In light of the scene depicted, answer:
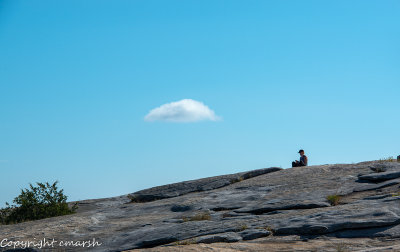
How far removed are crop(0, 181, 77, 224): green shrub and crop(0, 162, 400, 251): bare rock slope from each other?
5.38 metres

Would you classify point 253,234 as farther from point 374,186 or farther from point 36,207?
point 36,207

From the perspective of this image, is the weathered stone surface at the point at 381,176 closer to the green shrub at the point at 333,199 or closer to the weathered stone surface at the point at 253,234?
the green shrub at the point at 333,199

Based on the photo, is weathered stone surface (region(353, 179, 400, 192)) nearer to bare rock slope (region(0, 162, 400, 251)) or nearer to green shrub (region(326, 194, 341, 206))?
bare rock slope (region(0, 162, 400, 251))

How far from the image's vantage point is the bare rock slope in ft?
46.6

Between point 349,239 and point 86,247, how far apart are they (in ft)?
28.4

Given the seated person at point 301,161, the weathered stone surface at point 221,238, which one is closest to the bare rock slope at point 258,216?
the weathered stone surface at point 221,238

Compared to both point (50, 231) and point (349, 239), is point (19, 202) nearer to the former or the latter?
point (50, 231)

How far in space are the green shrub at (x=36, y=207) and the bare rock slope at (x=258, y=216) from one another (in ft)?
17.7

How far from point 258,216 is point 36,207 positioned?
15.7 metres

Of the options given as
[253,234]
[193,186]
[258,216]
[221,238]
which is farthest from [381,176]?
[193,186]

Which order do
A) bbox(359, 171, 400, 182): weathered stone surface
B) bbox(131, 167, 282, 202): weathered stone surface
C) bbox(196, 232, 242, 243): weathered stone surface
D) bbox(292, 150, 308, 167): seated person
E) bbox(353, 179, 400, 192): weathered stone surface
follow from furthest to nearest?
1. bbox(292, 150, 308, 167): seated person
2. bbox(131, 167, 282, 202): weathered stone surface
3. bbox(359, 171, 400, 182): weathered stone surface
4. bbox(353, 179, 400, 192): weathered stone surface
5. bbox(196, 232, 242, 243): weathered stone surface

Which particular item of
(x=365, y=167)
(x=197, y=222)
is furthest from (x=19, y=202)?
(x=365, y=167)

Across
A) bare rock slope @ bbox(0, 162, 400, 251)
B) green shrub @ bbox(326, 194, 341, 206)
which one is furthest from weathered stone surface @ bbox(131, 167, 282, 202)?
green shrub @ bbox(326, 194, 341, 206)

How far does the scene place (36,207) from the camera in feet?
90.2
